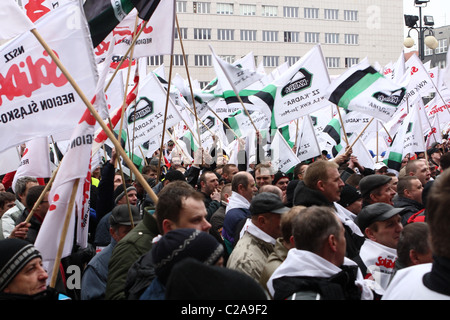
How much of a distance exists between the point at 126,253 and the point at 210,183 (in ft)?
13.6

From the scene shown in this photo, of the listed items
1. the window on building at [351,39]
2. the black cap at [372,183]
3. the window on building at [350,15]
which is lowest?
the window on building at [351,39]

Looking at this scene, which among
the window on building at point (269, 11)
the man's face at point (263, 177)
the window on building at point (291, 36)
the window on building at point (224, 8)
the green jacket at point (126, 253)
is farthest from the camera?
the window on building at point (291, 36)

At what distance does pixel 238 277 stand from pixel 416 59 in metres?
15.0

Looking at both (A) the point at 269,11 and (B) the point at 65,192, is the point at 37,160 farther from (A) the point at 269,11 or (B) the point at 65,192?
(A) the point at 269,11

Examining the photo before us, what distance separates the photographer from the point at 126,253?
4242 mm

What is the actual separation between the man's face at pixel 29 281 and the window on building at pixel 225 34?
232ft

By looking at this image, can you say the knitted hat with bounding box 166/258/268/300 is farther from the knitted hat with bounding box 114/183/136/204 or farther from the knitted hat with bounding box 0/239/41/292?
the knitted hat with bounding box 114/183/136/204

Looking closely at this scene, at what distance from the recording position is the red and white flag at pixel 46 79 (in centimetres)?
540

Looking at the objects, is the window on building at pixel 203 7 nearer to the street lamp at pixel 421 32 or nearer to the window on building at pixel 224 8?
the window on building at pixel 224 8

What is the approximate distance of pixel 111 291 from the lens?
411 centimetres

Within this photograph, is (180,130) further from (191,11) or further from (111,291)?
(191,11)

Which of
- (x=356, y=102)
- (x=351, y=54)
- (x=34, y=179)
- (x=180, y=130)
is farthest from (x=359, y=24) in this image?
(x=34, y=179)

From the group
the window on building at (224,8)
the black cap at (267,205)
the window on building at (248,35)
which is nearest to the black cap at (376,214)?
the black cap at (267,205)

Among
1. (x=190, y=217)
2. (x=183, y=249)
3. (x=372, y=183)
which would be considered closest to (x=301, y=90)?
(x=372, y=183)
